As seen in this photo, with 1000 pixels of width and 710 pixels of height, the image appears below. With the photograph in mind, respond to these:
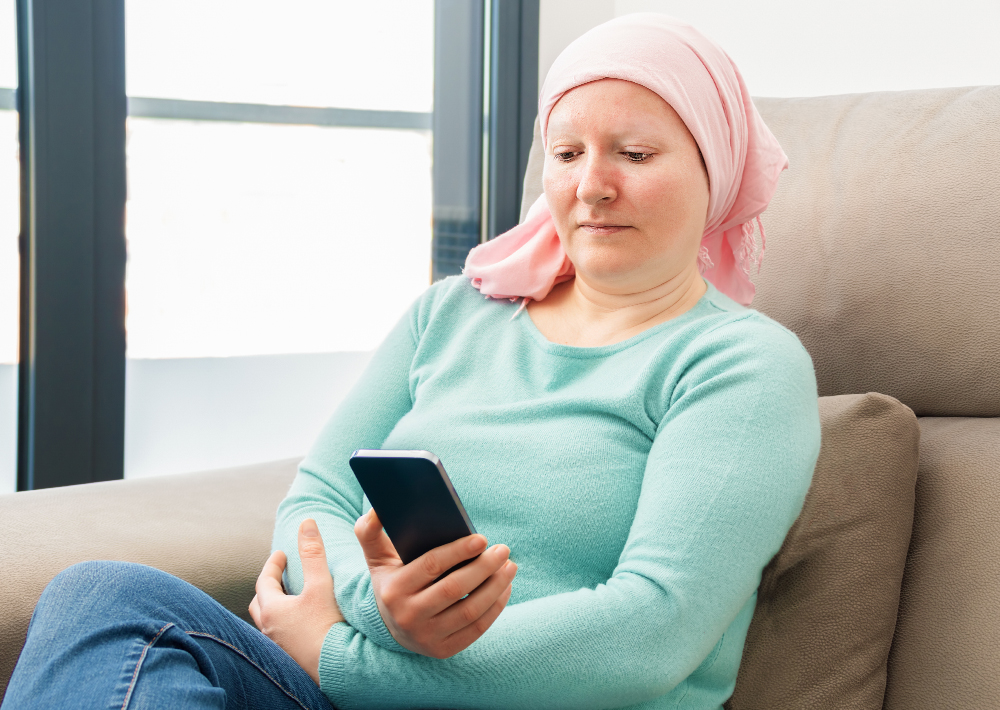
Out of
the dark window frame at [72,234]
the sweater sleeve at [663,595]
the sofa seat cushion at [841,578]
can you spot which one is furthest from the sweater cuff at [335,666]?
the dark window frame at [72,234]

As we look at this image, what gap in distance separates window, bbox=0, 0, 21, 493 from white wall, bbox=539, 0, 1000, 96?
1328mm

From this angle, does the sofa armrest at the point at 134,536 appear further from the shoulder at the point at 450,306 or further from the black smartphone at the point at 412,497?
the black smartphone at the point at 412,497

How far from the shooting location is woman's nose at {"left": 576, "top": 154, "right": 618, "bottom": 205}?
2.91ft

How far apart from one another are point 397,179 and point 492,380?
1209 mm

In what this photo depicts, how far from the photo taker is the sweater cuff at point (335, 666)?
2.50 ft

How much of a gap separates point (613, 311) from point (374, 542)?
1.42 ft

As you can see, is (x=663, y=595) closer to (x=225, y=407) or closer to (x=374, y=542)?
(x=374, y=542)

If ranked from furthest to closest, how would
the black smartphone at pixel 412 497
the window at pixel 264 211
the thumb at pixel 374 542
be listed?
the window at pixel 264 211 < the thumb at pixel 374 542 < the black smartphone at pixel 412 497

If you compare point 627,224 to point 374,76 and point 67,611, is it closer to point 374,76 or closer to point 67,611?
point 67,611

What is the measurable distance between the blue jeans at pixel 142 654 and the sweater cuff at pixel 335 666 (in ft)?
0.05

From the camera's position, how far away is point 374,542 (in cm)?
68

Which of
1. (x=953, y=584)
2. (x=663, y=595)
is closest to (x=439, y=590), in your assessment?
(x=663, y=595)

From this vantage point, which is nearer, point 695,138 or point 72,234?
point 695,138

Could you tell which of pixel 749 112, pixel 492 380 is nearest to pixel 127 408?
pixel 492 380
